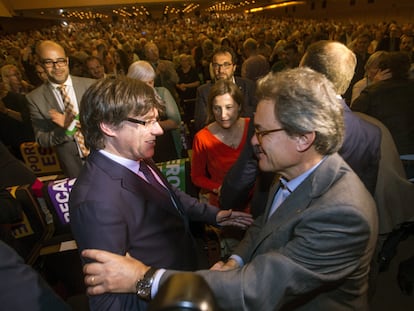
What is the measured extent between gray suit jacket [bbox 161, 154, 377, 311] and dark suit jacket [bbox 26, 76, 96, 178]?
2.11m

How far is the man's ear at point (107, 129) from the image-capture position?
49.5 inches

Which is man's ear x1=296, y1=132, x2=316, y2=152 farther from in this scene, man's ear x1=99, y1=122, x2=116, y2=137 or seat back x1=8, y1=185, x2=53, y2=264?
seat back x1=8, y1=185, x2=53, y2=264

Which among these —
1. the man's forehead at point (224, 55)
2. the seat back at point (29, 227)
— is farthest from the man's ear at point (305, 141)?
the man's forehead at point (224, 55)

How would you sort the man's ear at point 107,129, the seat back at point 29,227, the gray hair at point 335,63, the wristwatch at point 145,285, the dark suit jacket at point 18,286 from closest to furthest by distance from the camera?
the dark suit jacket at point 18,286, the wristwatch at point 145,285, the man's ear at point 107,129, the gray hair at point 335,63, the seat back at point 29,227

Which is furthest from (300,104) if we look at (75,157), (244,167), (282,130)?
(75,157)

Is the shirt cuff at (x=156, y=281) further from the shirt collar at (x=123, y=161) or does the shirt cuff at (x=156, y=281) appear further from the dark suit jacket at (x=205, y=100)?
the dark suit jacket at (x=205, y=100)

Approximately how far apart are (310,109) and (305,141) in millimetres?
127

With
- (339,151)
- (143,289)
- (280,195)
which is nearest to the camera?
(143,289)

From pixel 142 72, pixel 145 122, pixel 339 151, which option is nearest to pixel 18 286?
pixel 145 122

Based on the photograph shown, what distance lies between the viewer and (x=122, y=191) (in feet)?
3.98

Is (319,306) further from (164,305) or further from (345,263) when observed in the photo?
(164,305)

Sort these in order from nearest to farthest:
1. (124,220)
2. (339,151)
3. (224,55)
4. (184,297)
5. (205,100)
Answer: (184,297) → (124,220) → (339,151) → (205,100) → (224,55)

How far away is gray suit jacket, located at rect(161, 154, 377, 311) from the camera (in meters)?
0.93

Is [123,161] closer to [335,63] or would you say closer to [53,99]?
[335,63]
